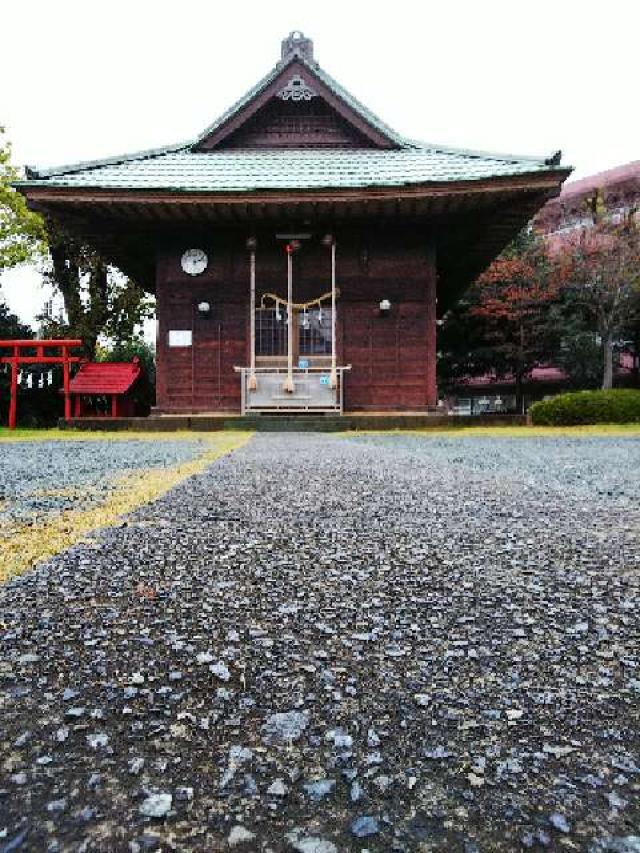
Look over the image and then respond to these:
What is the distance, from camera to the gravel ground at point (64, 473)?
238cm

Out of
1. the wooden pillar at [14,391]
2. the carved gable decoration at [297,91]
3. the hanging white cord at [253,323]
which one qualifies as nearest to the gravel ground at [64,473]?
the hanging white cord at [253,323]

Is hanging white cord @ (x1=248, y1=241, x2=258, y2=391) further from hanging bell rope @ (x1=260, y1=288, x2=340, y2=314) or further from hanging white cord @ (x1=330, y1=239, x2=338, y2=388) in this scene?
hanging white cord @ (x1=330, y1=239, x2=338, y2=388)

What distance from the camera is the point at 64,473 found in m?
3.57

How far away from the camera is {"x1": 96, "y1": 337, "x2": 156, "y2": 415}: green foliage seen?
13625 millimetres

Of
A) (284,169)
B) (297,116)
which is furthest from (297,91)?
(284,169)

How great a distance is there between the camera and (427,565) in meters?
1.49

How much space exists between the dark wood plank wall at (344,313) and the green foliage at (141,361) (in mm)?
3204

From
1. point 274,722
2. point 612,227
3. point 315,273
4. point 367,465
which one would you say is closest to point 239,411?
point 315,273

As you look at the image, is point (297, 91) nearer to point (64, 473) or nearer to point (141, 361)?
point (141, 361)

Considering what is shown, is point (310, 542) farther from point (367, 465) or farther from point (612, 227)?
point (612, 227)

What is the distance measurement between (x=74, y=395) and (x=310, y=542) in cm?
1124

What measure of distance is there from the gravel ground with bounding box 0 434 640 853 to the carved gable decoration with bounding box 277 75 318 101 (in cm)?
1156

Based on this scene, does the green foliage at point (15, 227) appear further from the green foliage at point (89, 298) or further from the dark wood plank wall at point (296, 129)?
the dark wood plank wall at point (296, 129)

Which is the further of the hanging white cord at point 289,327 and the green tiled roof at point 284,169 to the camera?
the hanging white cord at point 289,327
